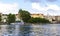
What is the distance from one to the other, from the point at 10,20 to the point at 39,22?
14.1 m

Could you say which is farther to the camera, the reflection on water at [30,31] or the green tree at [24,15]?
the green tree at [24,15]

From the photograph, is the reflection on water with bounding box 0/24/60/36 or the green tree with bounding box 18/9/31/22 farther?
the green tree with bounding box 18/9/31/22

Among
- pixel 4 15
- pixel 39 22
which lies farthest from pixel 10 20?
pixel 4 15

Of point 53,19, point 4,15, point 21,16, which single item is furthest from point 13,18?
point 53,19

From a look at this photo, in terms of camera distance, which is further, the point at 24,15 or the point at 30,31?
the point at 24,15

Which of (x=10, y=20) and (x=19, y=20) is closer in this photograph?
(x=10, y=20)

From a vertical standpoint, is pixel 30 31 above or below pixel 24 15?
below

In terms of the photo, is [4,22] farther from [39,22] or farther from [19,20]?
[39,22]

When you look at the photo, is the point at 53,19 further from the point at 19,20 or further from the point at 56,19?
the point at 19,20

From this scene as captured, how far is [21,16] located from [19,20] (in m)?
2.97

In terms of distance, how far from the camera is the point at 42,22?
97.7 meters

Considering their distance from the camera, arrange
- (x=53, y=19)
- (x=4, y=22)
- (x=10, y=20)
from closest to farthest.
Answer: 1. (x=10, y=20)
2. (x=4, y=22)
3. (x=53, y=19)

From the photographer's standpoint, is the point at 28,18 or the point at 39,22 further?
the point at 39,22

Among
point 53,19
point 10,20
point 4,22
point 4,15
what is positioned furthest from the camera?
point 53,19
